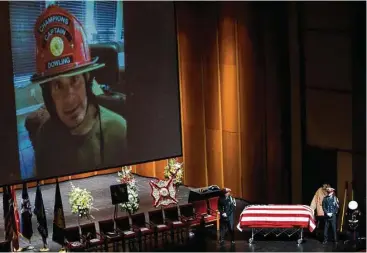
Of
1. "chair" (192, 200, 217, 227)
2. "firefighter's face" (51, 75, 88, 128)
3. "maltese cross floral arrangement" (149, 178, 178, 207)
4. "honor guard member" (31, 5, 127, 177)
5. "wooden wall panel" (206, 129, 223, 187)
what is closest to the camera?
"honor guard member" (31, 5, 127, 177)

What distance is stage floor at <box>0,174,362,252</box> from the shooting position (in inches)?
544

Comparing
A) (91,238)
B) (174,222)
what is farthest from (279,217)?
(91,238)

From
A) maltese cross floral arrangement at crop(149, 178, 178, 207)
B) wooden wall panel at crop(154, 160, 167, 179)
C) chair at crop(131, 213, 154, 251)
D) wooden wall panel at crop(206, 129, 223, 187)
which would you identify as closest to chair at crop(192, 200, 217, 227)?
maltese cross floral arrangement at crop(149, 178, 178, 207)

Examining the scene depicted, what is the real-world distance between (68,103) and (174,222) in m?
2.99

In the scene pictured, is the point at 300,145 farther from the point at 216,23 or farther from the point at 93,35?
the point at 93,35

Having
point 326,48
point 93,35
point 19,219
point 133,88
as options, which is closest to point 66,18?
point 93,35

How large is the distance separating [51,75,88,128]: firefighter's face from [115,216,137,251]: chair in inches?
77.8

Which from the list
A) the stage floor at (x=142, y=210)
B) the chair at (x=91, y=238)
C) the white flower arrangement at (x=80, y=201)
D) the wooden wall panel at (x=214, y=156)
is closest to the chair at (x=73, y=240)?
the chair at (x=91, y=238)

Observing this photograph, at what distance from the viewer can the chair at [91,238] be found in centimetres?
1361

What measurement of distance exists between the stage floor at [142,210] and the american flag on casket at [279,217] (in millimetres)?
358

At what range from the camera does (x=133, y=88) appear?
15.1m

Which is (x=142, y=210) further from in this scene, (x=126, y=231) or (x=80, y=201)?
(x=80, y=201)

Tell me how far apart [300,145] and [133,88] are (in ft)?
11.6

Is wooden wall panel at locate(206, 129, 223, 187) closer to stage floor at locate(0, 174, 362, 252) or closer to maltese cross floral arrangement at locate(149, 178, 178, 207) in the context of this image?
stage floor at locate(0, 174, 362, 252)
